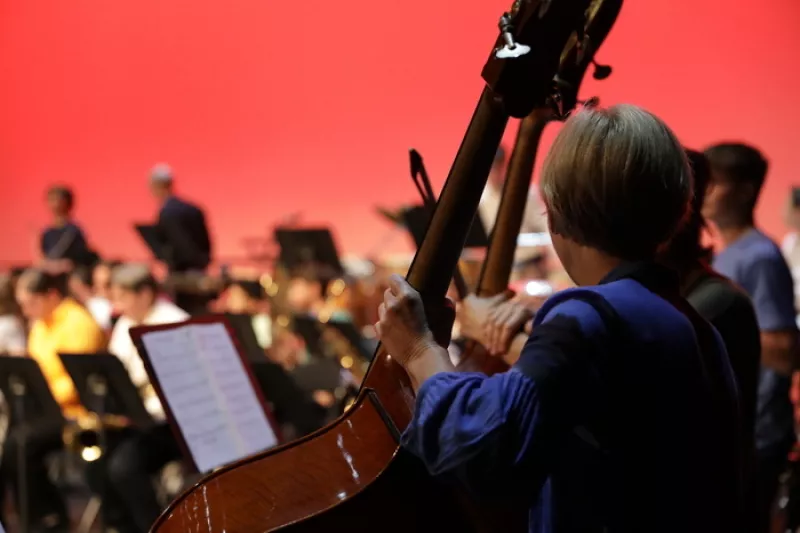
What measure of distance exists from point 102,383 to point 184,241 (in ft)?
10.5

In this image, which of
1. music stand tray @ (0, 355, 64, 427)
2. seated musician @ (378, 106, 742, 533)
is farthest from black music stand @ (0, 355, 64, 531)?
seated musician @ (378, 106, 742, 533)

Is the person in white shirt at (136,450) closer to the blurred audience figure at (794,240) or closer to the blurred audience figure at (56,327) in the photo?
the blurred audience figure at (56,327)

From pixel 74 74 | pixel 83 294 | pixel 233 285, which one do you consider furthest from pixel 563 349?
pixel 74 74

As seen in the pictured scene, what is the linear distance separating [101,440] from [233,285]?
235cm

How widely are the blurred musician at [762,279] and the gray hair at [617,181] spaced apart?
156 centimetres

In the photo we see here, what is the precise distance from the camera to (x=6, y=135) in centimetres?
999

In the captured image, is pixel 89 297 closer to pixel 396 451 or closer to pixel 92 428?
pixel 92 428

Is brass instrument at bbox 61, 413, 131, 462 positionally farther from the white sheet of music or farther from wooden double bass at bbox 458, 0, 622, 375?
wooden double bass at bbox 458, 0, 622, 375

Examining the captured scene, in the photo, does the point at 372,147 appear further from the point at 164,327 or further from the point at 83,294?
the point at 164,327

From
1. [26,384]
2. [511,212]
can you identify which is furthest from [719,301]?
[26,384]

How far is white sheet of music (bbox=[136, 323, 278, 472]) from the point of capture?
2.37m

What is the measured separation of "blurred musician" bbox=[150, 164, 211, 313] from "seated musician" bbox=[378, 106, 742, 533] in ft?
20.7

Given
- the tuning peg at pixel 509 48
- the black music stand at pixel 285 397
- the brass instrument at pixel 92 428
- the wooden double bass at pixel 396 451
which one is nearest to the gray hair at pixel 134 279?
the brass instrument at pixel 92 428

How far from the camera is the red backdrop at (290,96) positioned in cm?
716
